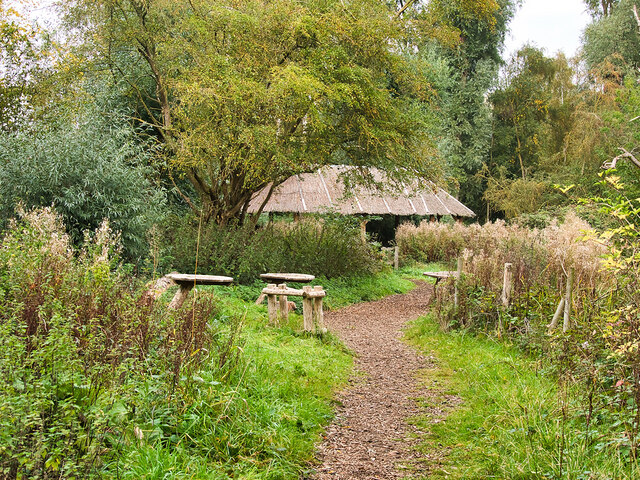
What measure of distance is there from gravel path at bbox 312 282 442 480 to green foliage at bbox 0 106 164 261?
14.1ft

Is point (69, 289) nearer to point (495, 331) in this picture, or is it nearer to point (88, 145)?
point (495, 331)

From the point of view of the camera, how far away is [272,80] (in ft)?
32.6

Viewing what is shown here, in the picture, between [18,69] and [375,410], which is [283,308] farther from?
[18,69]

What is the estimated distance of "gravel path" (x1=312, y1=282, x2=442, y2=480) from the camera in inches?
153

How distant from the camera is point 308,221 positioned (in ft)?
49.8

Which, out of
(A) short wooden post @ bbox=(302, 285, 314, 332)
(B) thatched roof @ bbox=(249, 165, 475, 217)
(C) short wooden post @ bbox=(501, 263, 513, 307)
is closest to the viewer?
(C) short wooden post @ bbox=(501, 263, 513, 307)

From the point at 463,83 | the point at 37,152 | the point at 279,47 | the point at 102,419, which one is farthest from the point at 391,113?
the point at 463,83

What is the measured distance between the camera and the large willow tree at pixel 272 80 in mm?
10289

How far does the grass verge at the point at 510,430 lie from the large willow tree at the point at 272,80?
19.4 ft

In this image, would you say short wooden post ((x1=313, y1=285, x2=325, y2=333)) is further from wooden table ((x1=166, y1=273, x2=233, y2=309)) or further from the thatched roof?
the thatched roof

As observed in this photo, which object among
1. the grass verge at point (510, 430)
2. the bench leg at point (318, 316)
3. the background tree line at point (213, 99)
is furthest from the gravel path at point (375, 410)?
the background tree line at point (213, 99)

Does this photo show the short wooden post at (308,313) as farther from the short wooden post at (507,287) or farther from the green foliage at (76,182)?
the green foliage at (76,182)

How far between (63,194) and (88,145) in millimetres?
1103

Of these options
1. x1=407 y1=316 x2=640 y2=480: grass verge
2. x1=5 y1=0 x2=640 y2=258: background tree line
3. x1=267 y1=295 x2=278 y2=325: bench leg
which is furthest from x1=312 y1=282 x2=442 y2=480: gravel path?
x1=5 y1=0 x2=640 y2=258: background tree line
